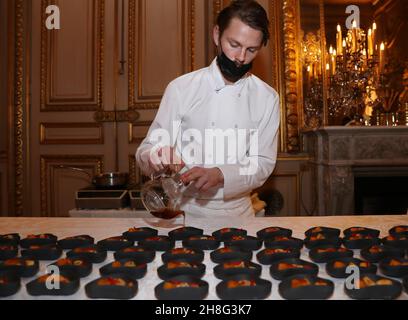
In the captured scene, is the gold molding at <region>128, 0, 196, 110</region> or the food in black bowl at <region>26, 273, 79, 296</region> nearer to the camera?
the food in black bowl at <region>26, 273, 79, 296</region>

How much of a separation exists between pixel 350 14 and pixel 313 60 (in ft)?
1.46

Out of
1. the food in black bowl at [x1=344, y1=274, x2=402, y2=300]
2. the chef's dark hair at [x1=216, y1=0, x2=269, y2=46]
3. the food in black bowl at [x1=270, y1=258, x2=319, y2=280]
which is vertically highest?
the chef's dark hair at [x1=216, y1=0, x2=269, y2=46]

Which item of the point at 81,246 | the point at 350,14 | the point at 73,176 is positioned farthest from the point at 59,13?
the point at 81,246

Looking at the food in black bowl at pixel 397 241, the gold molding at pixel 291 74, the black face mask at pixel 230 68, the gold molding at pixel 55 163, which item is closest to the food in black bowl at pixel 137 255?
the food in black bowl at pixel 397 241

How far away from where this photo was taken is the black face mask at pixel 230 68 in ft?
5.20

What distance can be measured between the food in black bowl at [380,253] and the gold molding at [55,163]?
287 centimetres

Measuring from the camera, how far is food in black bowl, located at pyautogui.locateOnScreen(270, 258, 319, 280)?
744 mm

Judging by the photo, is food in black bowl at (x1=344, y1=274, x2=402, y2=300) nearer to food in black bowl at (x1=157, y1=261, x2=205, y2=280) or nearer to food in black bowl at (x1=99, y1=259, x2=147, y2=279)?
food in black bowl at (x1=157, y1=261, x2=205, y2=280)

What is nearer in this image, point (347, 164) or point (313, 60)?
point (347, 164)

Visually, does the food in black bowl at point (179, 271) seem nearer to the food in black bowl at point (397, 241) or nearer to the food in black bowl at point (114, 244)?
the food in black bowl at point (114, 244)

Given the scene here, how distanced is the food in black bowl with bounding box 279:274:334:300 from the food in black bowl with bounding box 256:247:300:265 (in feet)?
0.49

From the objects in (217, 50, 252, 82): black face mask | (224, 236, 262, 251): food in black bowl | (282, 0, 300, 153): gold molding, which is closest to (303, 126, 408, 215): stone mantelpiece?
(282, 0, 300, 153): gold molding

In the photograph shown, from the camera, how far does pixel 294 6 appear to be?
3.27 m
